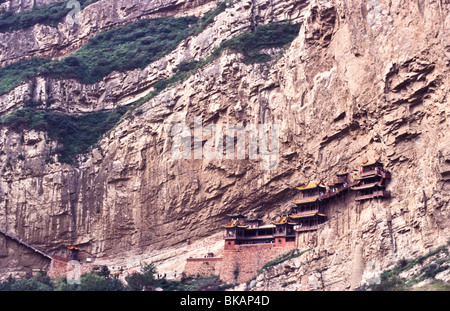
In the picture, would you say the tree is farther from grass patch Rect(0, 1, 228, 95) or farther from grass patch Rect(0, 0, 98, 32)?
grass patch Rect(0, 0, 98, 32)

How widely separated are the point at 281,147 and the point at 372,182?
7240 mm

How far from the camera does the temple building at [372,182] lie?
33.1 metres

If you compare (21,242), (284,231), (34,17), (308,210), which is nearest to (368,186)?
(308,210)

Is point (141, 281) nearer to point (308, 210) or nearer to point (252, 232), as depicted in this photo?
point (252, 232)

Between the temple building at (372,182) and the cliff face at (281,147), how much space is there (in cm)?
38

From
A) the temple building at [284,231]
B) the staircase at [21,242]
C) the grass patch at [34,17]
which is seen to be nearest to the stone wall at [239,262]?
the temple building at [284,231]

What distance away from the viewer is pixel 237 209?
40969 millimetres

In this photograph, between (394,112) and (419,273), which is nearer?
(419,273)

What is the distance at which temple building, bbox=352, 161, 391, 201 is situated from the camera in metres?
33.1

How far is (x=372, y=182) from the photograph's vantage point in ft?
111

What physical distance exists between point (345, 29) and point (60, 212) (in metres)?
20.5

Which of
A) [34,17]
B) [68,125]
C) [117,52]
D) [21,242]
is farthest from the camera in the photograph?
[34,17]
